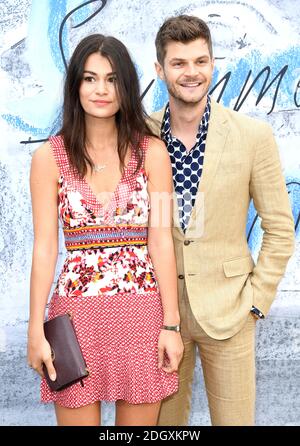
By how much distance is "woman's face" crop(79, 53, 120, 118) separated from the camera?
2.21 meters

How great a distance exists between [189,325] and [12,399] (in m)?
1.58

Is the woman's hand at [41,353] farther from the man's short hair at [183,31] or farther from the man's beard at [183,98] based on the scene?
the man's short hair at [183,31]

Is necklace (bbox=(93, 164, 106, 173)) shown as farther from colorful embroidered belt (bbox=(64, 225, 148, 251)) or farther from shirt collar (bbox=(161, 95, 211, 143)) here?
shirt collar (bbox=(161, 95, 211, 143))

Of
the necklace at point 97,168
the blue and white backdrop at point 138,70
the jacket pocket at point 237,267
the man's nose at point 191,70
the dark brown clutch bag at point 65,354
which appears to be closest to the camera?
the dark brown clutch bag at point 65,354

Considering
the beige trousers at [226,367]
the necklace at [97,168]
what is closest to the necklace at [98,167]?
the necklace at [97,168]

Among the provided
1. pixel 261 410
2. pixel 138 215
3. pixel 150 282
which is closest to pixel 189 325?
pixel 150 282

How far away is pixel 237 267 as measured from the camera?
2.54 metres

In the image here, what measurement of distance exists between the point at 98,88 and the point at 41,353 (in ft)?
2.90

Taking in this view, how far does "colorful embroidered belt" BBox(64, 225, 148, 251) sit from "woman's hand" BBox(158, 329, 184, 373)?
328mm

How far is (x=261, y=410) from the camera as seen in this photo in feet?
12.3

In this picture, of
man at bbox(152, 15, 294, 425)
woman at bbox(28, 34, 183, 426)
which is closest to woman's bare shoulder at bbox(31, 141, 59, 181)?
woman at bbox(28, 34, 183, 426)

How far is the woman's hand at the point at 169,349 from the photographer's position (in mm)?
2266

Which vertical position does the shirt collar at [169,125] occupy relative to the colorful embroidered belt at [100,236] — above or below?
above

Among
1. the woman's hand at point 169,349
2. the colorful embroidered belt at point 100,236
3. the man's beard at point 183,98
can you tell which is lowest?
the woman's hand at point 169,349
